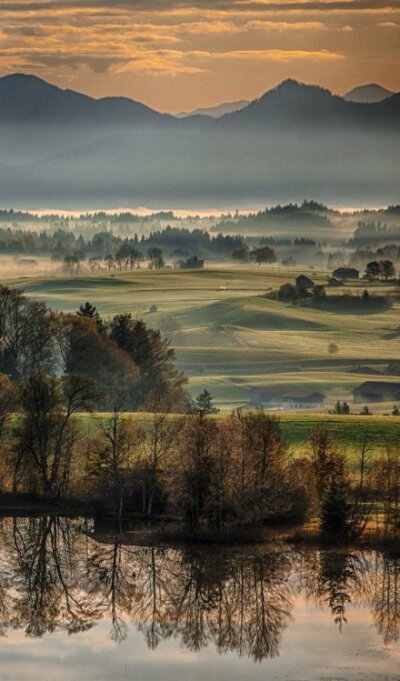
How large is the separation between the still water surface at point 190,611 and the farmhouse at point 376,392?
5927 centimetres

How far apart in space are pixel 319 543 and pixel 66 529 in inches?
371

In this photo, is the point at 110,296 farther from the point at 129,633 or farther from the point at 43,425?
the point at 129,633

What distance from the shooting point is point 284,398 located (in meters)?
112

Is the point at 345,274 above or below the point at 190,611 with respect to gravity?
above

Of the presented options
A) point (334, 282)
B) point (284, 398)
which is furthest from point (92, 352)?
point (334, 282)

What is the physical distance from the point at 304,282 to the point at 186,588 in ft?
430

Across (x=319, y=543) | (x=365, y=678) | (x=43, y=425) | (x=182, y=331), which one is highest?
(x=182, y=331)

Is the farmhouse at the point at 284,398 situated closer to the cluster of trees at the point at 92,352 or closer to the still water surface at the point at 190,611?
the cluster of trees at the point at 92,352

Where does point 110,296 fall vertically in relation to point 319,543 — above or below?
above

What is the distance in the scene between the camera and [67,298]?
172500mm

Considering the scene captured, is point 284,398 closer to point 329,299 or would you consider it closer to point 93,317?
point 93,317

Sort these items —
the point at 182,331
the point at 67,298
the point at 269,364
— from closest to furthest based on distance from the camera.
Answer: the point at 269,364, the point at 182,331, the point at 67,298

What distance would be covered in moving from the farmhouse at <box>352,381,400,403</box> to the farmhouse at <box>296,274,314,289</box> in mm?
56648

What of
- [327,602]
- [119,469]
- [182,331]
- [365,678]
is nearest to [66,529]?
[119,469]
